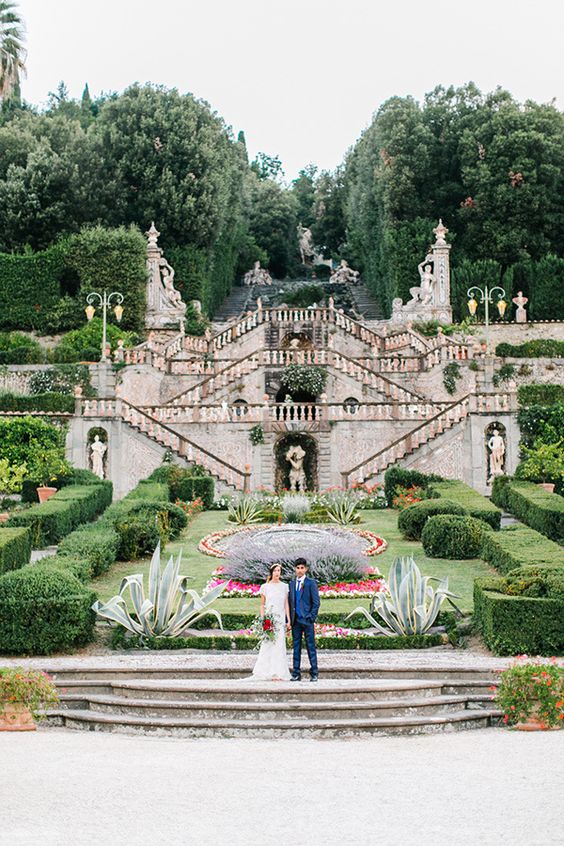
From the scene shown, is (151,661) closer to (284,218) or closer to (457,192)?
(457,192)

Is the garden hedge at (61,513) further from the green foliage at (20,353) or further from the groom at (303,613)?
the green foliage at (20,353)

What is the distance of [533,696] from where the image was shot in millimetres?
13086

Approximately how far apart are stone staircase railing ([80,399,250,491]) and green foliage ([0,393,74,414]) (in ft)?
11.7

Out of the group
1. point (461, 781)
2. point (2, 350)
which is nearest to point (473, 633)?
point (461, 781)

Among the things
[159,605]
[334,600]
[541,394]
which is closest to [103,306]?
[541,394]

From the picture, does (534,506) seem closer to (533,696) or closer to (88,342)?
(533,696)

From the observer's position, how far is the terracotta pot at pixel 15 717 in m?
13.4

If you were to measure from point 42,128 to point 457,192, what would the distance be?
66.7 feet

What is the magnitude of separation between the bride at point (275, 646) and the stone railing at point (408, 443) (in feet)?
64.5

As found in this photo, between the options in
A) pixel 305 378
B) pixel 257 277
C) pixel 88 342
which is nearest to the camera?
pixel 305 378

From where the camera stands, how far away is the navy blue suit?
15023 millimetres

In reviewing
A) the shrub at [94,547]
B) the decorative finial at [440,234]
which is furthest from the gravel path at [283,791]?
the decorative finial at [440,234]

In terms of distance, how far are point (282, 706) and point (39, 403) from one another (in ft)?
90.8

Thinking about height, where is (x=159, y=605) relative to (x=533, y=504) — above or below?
below
